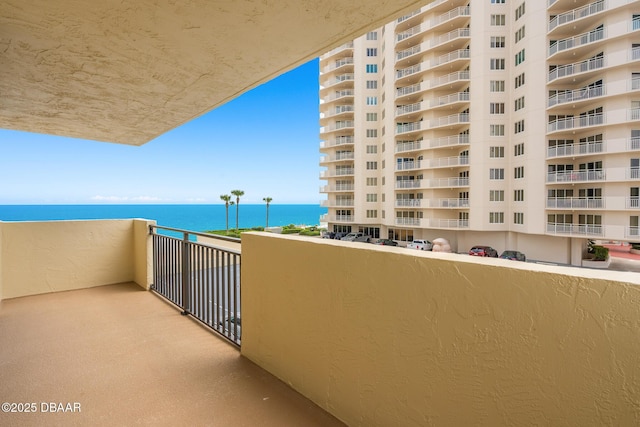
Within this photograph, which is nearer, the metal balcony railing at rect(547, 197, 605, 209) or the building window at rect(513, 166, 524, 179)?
the metal balcony railing at rect(547, 197, 605, 209)

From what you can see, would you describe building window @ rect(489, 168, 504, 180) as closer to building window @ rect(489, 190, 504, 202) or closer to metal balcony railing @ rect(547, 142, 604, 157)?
building window @ rect(489, 190, 504, 202)

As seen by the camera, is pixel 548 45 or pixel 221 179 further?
pixel 221 179

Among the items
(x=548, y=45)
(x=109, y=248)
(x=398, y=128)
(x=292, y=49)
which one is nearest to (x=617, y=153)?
(x=548, y=45)

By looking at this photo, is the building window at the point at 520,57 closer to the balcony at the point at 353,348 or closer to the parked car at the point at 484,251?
the parked car at the point at 484,251

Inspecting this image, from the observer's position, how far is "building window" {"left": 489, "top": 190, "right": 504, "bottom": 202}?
64.3 ft

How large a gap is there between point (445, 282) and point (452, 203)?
71.0 ft

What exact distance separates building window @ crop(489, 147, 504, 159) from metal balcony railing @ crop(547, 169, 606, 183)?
10.4 feet

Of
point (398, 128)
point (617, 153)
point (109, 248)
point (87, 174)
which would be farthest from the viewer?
point (87, 174)

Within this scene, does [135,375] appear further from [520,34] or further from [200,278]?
[520,34]

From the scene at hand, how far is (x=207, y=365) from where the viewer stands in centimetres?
234

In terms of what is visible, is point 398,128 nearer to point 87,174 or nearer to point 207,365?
point 207,365

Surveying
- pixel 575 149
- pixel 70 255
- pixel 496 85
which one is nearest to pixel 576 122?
pixel 575 149

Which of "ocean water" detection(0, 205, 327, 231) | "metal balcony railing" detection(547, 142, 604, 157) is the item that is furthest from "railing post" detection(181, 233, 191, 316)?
"ocean water" detection(0, 205, 327, 231)

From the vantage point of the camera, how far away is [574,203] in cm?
1680
